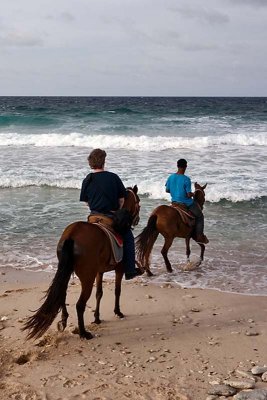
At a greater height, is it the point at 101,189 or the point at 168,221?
the point at 101,189

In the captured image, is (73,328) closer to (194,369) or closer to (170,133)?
(194,369)

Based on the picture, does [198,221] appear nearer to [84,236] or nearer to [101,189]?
[101,189]

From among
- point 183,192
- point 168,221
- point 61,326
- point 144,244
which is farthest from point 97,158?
point 183,192

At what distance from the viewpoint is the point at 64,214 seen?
13.0 m

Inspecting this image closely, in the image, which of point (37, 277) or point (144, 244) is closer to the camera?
point (37, 277)

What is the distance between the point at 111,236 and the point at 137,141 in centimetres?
2254

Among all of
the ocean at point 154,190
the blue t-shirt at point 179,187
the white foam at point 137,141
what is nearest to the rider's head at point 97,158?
the ocean at point 154,190

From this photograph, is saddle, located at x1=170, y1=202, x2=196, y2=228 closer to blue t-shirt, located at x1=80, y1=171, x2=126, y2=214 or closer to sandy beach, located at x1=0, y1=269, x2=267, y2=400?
sandy beach, located at x1=0, y1=269, x2=267, y2=400

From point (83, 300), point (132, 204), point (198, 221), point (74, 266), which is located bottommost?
point (83, 300)

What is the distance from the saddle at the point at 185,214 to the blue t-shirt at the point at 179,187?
0.25 feet

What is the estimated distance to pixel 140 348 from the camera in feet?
18.9

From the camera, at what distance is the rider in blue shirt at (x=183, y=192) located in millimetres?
9156

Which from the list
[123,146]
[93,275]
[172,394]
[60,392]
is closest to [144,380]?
[172,394]

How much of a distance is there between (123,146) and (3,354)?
22.4 m
